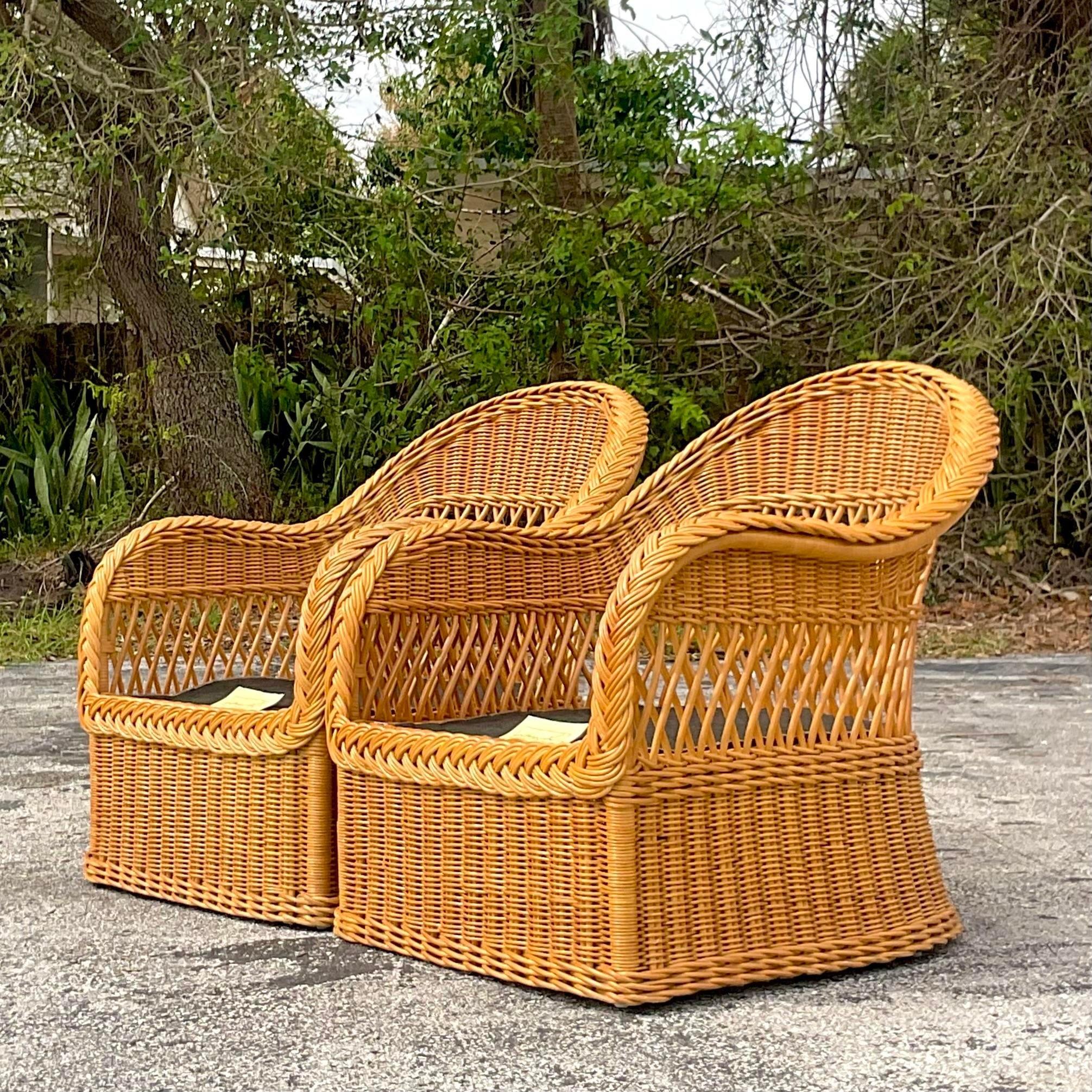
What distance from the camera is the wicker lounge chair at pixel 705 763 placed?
1819 millimetres

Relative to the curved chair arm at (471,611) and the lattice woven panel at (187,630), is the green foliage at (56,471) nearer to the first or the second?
the lattice woven panel at (187,630)

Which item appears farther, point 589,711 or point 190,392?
point 190,392

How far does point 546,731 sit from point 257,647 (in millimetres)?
870

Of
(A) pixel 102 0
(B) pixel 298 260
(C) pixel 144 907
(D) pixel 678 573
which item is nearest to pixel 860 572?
(D) pixel 678 573

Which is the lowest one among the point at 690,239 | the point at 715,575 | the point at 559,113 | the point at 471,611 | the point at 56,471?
the point at 56,471

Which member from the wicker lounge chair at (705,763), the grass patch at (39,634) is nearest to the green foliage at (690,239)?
the grass patch at (39,634)

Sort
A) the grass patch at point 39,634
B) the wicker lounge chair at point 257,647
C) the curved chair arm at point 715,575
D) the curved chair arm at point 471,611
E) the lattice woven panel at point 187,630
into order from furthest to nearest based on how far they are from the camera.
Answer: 1. the grass patch at point 39,634
2. the lattice woven panel at point 187,630
3. the wicker lounge chair at point 257,647
4. the curved chair arm at point 471,611
5. the curved chair arm at point 715,575

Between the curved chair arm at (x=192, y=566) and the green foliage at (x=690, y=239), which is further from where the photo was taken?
the green foliage at (x=690, y=239)

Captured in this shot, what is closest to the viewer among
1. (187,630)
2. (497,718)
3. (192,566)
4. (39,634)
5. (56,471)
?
(497,718)

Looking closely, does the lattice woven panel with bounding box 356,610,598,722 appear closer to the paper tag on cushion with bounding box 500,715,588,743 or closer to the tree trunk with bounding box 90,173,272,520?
the paper tag on cushion with bounding box 500,715,588,743

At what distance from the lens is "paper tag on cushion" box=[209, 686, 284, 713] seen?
7.59 feet

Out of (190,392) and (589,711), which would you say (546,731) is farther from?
(190,392)

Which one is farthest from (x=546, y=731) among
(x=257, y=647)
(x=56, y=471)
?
(x=56, y=471)

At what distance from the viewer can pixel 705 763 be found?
6.09 ft
